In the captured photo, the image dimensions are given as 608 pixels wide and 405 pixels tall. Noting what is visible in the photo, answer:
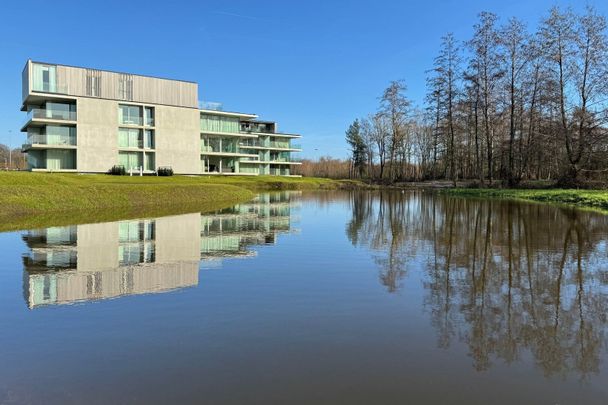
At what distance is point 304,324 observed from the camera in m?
6.00

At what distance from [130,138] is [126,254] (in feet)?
161

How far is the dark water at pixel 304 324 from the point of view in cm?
421

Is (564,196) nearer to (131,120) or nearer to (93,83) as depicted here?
(131,120)

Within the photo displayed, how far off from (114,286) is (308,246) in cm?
620

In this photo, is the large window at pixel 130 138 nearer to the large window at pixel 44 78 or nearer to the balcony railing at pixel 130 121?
the balcony railing at pixel 130 121

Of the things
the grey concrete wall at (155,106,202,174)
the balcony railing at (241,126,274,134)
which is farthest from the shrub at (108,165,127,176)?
the balcony railing at (241,126,274,134)

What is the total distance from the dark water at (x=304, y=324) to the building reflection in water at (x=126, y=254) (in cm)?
7

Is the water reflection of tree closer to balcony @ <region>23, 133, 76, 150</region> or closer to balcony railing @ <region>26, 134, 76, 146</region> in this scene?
balcony @ <region>23, 133, 76, 150</region>

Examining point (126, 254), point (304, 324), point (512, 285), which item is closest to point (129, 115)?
point (126, 254)

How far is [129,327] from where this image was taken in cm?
584

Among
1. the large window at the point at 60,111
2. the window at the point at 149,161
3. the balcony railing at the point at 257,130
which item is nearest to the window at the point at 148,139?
the window at the point at 149,161

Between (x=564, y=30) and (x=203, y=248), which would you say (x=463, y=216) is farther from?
(x=564, y=30)

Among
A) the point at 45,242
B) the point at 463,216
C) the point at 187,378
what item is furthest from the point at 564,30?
the point at 187,378

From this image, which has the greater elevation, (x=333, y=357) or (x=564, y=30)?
(x=564, y=30)
